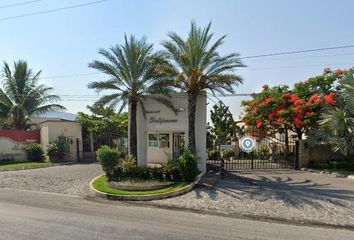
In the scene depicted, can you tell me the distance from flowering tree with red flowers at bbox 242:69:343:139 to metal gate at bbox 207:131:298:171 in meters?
1.22

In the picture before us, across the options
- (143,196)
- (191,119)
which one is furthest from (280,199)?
(191,119)

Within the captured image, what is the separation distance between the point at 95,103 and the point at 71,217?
30.3 feet

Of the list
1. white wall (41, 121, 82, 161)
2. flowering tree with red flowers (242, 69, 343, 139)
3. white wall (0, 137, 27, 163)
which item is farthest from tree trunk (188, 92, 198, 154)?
white wall (0, 137, 27, 163)

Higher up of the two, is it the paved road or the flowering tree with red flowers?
the flowering tree with red flowers

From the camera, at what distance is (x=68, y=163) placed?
88.8 feet

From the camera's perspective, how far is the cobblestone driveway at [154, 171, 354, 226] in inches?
442

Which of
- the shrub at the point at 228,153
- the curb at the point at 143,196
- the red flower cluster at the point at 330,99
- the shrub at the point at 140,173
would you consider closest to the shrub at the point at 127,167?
the shrub at the point at 140,173

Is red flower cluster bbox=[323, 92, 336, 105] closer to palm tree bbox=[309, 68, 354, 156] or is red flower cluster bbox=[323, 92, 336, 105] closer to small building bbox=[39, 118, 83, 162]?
palm tree bbox=[309, 68, 354, 156]

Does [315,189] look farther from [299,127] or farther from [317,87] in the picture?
[317,87]

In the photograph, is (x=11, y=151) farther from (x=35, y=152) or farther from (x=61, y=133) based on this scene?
(x=61, y=133)

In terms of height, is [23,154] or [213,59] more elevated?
[213,59]

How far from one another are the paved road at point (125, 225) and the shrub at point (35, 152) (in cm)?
1651

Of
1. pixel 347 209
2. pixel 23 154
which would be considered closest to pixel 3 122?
pixel 23 154

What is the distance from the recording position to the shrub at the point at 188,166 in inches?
633
